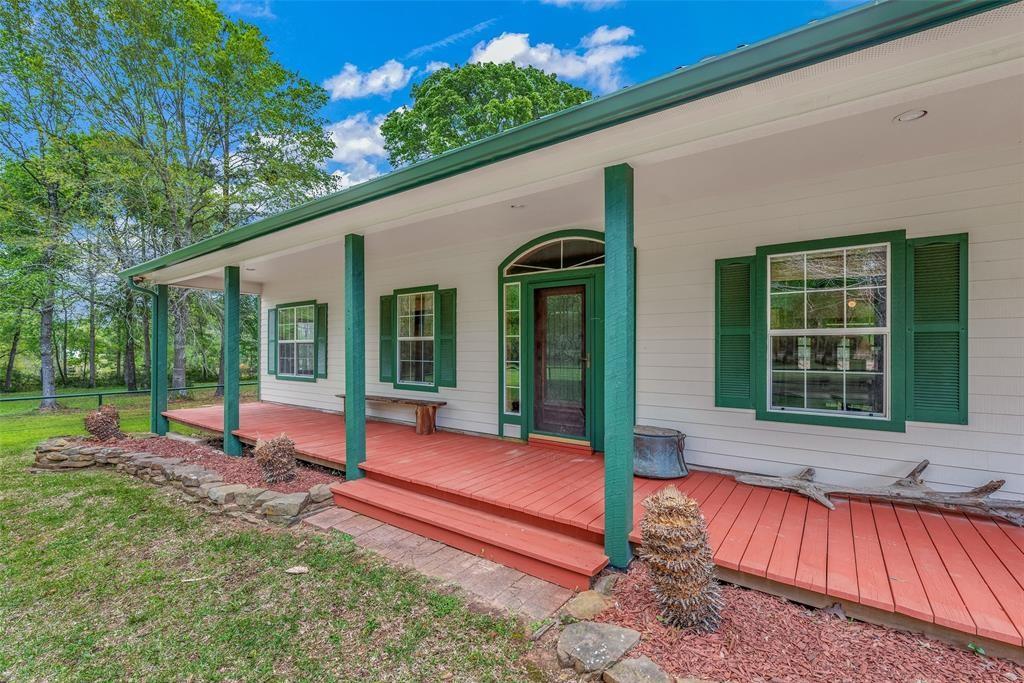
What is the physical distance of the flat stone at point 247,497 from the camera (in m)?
3.85

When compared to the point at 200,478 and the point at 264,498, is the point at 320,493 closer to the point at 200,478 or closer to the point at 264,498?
the point at 264,498

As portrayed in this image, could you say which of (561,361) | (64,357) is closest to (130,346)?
(64,357)

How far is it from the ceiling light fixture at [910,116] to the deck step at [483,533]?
2896mm

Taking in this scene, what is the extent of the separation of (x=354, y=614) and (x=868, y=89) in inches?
139

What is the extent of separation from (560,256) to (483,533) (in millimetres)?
2953

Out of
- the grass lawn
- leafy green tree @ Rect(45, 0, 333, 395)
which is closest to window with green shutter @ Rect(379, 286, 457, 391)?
the grass lawn

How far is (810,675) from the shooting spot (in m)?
1.75

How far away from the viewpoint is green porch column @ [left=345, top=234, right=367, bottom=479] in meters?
4.18

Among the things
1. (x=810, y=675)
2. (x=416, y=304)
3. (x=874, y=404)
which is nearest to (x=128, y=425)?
(x=416, y=304)

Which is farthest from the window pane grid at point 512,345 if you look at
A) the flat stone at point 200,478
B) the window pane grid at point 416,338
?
the flat stone at point 200,478

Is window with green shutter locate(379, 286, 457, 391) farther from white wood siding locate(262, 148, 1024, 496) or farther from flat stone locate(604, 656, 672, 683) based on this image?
flat stone locate(604, 656, 672, 683)

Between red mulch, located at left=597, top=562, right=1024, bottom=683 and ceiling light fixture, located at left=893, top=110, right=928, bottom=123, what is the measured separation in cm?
252

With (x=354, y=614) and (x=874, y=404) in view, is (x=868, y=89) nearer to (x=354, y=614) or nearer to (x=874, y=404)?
(x=874, y=404)

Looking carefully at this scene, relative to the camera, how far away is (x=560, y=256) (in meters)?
4.79
